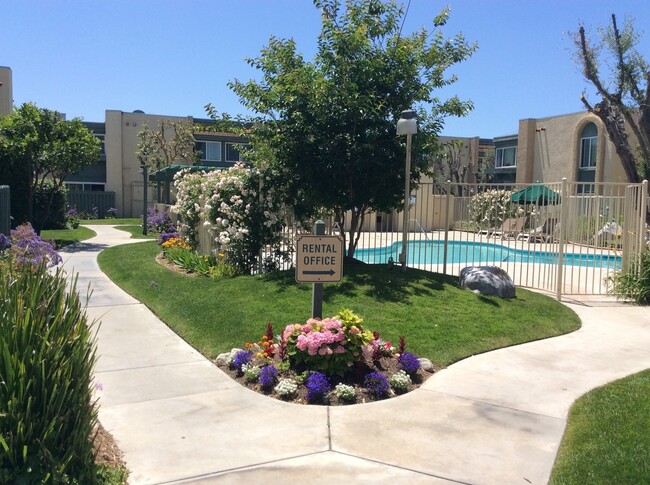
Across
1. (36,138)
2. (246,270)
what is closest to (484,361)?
(246,270)

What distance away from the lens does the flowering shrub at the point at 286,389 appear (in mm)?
5371

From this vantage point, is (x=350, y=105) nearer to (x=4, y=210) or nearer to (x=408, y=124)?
(x=408, y=124)

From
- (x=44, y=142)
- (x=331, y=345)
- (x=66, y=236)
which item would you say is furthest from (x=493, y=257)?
(x=66, y=236)

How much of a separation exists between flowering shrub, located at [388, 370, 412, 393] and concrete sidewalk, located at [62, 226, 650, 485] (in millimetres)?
139

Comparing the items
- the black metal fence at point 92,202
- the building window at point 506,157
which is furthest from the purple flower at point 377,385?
the building window at point 506,157

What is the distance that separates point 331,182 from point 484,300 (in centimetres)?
334

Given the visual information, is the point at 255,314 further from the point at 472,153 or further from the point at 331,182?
the point at 472,153

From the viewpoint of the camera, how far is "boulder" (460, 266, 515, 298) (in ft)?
31.0

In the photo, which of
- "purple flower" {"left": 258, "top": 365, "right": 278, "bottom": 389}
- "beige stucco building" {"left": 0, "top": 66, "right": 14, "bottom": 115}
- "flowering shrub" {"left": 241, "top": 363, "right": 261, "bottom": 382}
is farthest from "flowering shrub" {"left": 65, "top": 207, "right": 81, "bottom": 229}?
"purple flower" {"left": 258, "top": 365, "right": 278, "bottom": 389}

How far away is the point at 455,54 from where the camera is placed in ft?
34.8

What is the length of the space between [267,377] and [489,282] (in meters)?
5.09

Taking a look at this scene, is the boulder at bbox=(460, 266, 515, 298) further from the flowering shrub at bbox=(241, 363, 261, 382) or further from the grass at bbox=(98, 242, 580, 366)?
the flowering shrub at bbox=(241, 363, 261, 382)

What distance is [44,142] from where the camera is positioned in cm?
1756

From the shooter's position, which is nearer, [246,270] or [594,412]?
[594,412]
